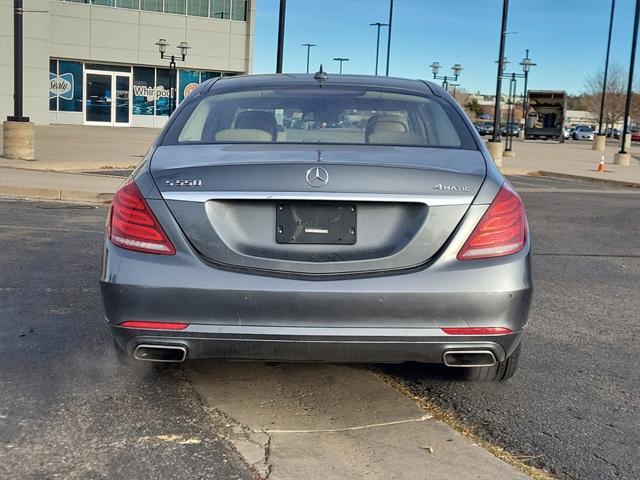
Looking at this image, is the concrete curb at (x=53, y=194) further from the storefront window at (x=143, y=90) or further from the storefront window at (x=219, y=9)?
the storefront window at (x=219, y=9)

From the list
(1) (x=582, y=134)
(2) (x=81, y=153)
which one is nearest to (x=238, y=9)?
(2) (x=81, y=153)

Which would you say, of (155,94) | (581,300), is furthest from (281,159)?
(155,94)

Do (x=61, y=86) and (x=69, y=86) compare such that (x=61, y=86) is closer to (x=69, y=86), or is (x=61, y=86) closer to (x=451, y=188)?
(x=69, y=86)

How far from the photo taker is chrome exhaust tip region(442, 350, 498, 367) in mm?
3312

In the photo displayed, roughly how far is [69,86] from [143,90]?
155 inches

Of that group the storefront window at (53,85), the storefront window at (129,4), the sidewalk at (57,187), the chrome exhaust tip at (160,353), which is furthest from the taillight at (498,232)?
the storefront window at (129,4)

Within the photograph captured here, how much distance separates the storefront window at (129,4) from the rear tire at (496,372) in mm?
41699

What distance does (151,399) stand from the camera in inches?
152

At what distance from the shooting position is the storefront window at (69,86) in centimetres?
4144

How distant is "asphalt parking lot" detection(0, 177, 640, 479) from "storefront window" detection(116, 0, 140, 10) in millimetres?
37855

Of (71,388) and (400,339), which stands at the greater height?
(400,339)

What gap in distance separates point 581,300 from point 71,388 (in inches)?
163

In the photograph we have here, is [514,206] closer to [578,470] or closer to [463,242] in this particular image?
[463,242]

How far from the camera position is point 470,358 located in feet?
11.1
